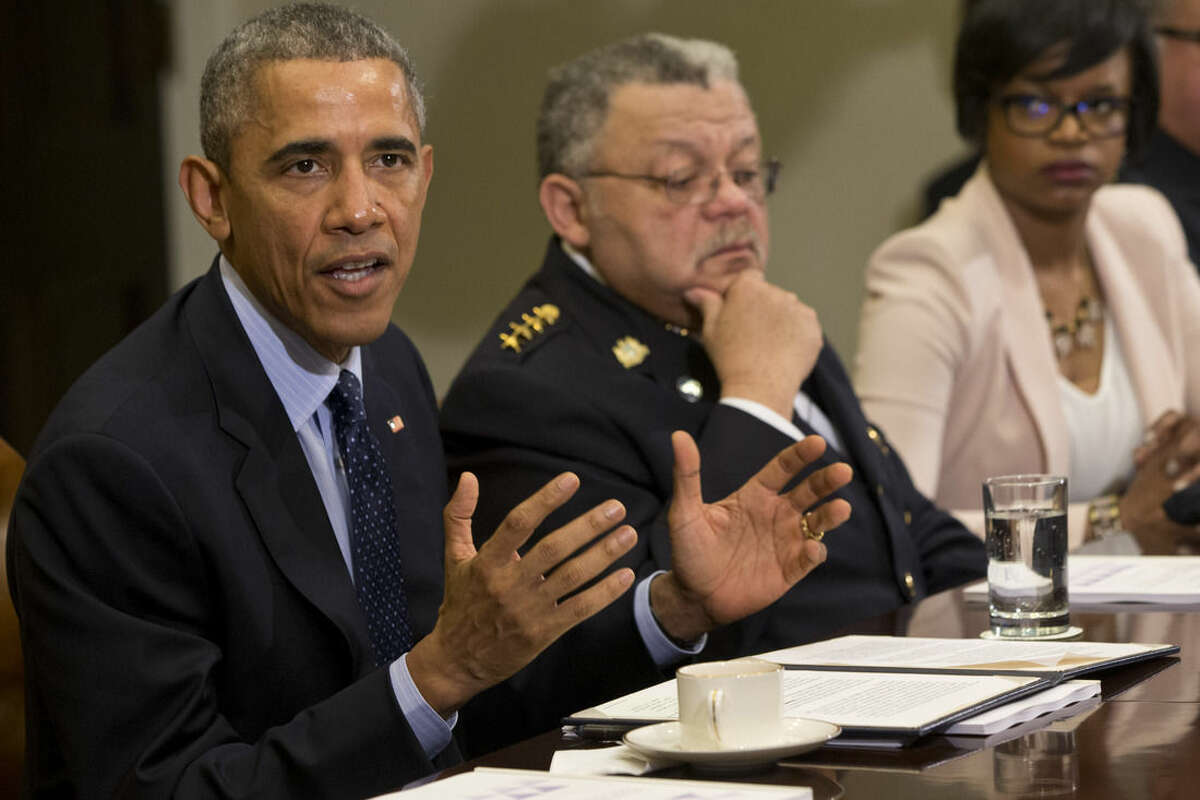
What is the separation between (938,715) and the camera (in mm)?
1079

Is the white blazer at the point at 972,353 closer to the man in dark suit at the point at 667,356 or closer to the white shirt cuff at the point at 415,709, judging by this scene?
the man in dark suit at the point at 667,356

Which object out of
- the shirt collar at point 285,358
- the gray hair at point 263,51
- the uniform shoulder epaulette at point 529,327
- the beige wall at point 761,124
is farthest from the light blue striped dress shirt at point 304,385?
the beige wall at point 761,124

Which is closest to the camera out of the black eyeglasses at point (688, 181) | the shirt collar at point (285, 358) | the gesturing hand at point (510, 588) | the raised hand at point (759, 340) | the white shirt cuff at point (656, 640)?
the gesturing hand at point (510, 588)

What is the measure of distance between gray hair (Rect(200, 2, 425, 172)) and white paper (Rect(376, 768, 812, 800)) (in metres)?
0.79

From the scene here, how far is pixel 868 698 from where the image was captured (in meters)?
1.17

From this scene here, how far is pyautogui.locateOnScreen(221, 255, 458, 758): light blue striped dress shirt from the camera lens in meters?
1.54

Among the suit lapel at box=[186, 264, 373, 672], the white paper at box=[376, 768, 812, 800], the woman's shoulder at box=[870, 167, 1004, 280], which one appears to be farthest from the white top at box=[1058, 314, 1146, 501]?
the white paper at box=[376, 768, 812, 800]

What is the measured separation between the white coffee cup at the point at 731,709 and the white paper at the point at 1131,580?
734 mm

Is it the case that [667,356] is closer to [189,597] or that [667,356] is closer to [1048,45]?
[189,597]

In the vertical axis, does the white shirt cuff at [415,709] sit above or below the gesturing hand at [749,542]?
below

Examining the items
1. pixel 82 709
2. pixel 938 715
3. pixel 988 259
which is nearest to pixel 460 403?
pixel 82 709

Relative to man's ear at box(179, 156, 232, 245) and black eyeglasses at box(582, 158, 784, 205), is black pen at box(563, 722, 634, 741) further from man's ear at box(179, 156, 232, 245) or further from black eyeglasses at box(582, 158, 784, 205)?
black eyeglasses at box(582, 158, 784, 205)

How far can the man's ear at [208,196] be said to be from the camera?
5.19ft

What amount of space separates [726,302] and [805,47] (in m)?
2.26
